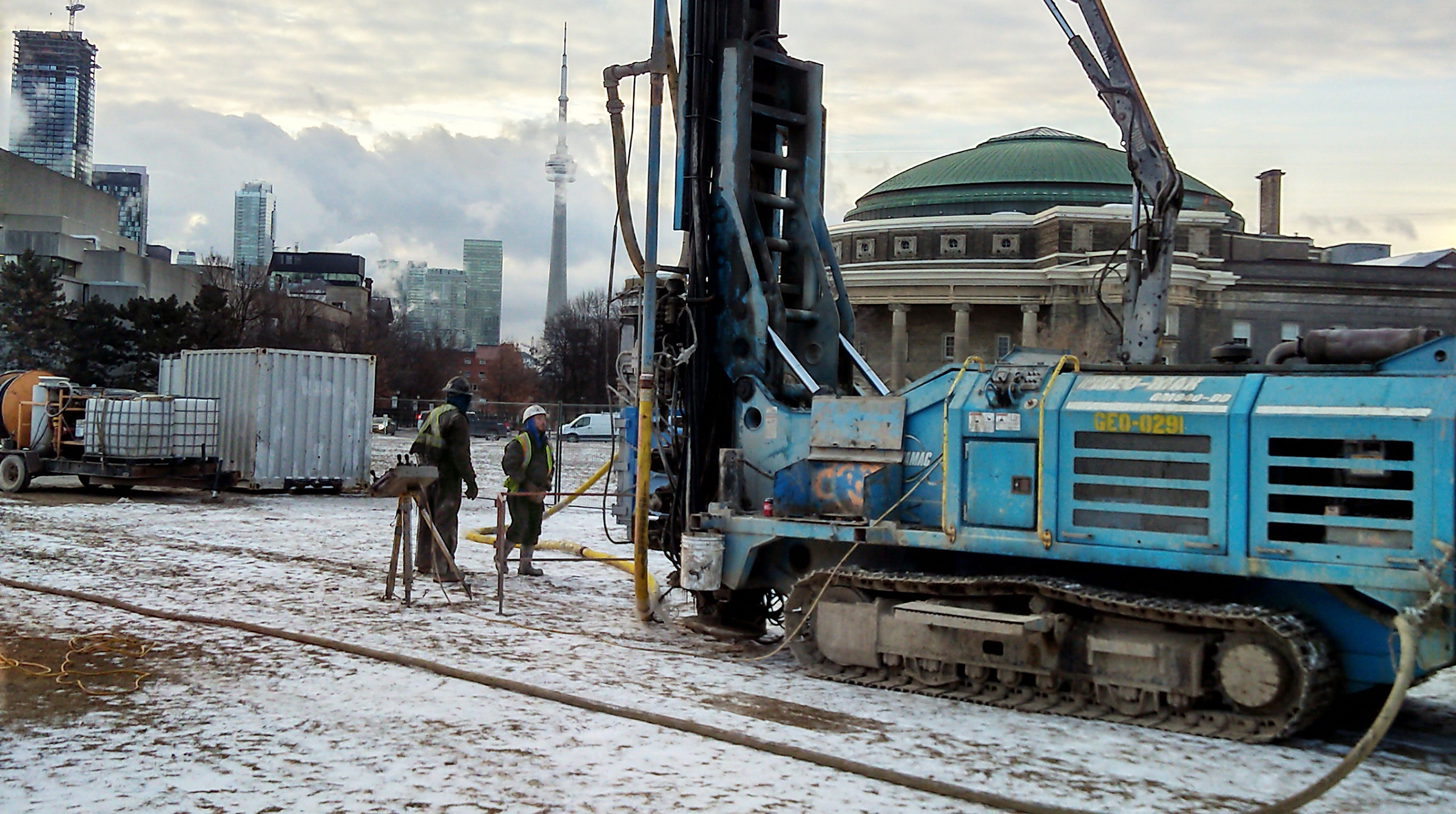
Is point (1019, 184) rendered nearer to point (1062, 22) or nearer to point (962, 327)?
point (962, 327)

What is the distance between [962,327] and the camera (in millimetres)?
68312

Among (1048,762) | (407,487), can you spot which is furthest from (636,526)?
(1048,762)

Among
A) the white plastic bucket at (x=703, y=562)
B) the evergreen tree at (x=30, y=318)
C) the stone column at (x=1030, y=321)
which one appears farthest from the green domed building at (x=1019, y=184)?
the white plastic bucket at (x=703, y=562)

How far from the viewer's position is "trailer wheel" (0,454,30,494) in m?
23.1

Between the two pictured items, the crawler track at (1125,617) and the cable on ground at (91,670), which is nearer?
the crawler track at (1125,617)

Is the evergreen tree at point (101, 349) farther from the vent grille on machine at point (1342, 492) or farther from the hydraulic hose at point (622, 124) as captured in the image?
the vent grille on machine at point (1342, 492)

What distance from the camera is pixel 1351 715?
7902mm

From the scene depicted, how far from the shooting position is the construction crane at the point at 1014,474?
6910 mm

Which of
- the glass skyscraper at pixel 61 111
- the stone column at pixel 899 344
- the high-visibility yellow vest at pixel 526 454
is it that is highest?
the glass skyscraper at pixel 61 111

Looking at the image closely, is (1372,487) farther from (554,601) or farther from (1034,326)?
(1034,326)

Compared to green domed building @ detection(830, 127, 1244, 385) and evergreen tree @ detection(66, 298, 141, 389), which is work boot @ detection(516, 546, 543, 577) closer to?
evergreen tree @ detection(66, 298, 141, 389)

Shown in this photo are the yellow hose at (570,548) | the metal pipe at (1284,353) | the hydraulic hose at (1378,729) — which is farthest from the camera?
the yellow hose at (570,548)

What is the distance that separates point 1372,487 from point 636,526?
209 inches

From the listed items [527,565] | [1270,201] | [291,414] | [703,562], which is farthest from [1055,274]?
[703,562]
